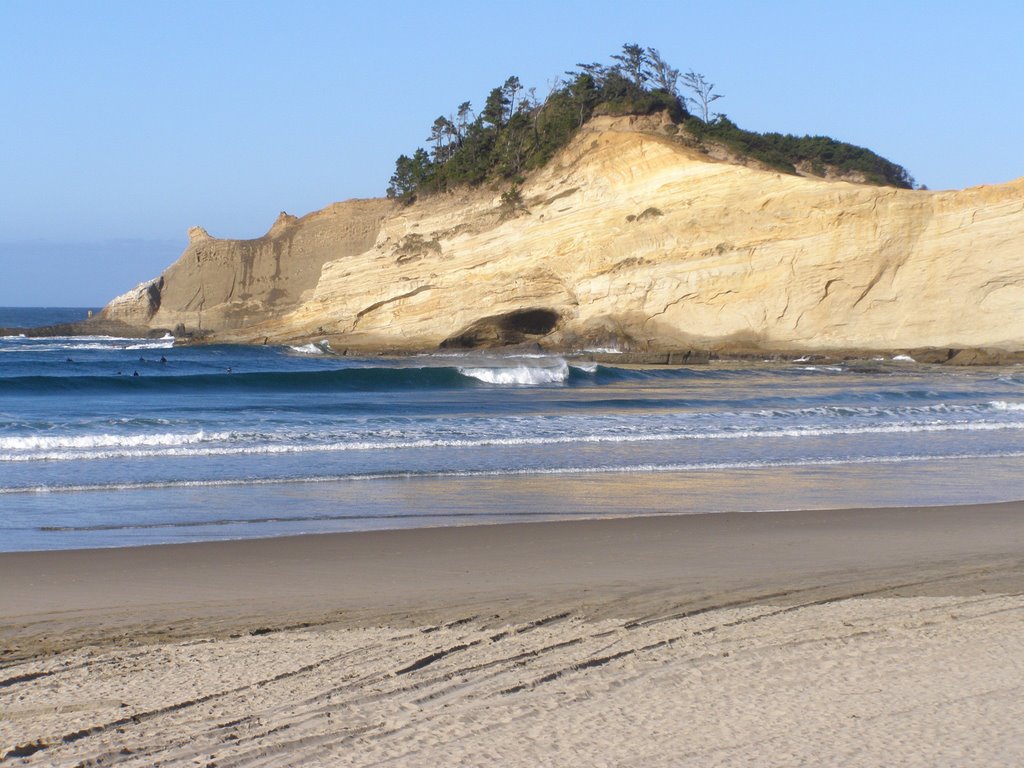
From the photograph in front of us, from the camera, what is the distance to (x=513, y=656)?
437 cm

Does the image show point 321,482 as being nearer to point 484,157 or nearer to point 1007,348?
point 1007,348

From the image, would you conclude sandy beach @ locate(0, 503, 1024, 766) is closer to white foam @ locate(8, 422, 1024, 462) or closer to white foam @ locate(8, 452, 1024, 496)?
white foam @ locate(8, 452, 1024, 496)

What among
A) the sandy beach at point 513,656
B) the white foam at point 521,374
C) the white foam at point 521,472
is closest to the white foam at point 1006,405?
the white foam at point 521,472

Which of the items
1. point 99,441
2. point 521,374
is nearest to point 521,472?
point 99,441

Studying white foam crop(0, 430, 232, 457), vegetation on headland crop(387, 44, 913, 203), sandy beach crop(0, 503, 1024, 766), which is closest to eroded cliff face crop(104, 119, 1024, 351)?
vegetation on headland crop(387, 44, 913, 203)

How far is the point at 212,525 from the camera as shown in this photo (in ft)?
27.4

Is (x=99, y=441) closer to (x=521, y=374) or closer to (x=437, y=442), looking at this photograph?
(x=437, y=442)

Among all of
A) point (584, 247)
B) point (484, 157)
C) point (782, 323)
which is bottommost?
point (782, 323)

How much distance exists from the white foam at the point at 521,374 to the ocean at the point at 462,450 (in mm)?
856

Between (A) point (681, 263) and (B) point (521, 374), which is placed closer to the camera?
(B) point (521, 374)

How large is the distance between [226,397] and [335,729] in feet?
62.2

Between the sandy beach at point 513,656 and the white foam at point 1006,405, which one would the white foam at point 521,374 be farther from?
the sandy beach at point 513,656

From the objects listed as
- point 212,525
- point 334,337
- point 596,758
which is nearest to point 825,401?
point 212,525

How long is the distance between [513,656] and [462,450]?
359 inches
